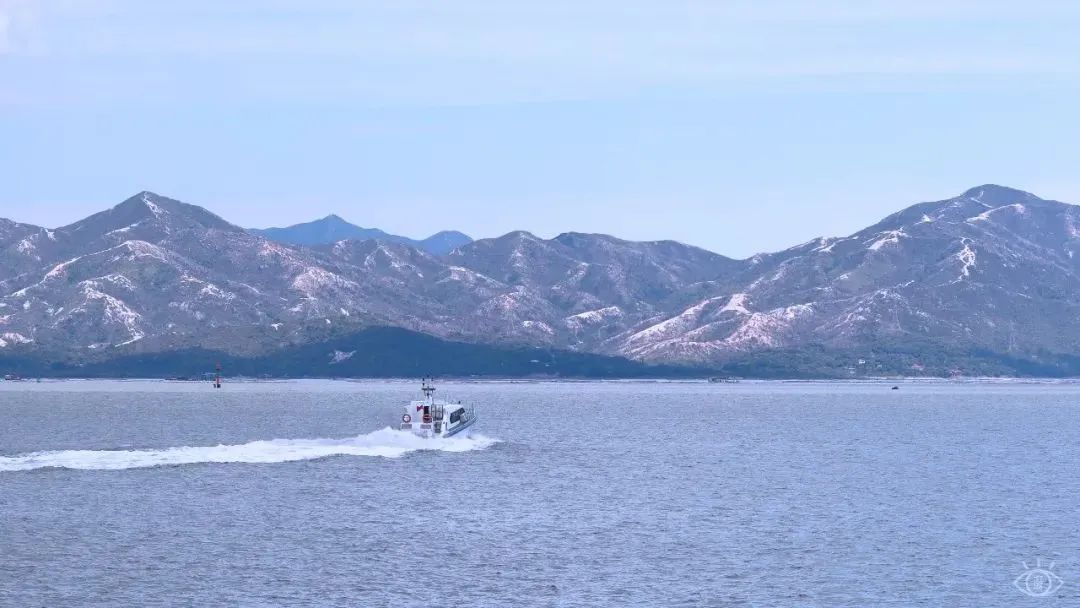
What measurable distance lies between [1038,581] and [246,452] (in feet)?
319

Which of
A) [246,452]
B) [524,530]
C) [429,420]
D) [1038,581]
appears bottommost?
[1038,581]

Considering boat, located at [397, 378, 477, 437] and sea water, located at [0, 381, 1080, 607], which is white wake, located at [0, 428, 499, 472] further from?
boat, located at [397, 378, 477, 437]

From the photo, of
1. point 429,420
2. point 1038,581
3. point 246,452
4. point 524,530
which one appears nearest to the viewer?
point 1038,581

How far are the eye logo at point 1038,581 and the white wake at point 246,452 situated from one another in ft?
289

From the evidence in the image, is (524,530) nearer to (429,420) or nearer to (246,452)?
(246,452)

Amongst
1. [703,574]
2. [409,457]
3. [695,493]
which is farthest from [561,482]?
[703,574]

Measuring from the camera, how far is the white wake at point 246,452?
146875 mm

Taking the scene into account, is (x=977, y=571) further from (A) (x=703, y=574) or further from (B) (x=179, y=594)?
(B) (x=179, y=594)

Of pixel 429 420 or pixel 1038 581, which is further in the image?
pixel 429 420

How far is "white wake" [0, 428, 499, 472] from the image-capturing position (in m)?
147

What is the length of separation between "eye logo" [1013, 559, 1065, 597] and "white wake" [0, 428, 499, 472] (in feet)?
289

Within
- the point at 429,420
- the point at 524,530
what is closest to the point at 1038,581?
the point at 524,530

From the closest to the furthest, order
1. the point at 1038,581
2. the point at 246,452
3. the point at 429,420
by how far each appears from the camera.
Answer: the point at 1038,581
the point at 246,452
the point at 429,420

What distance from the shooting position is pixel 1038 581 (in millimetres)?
85188
